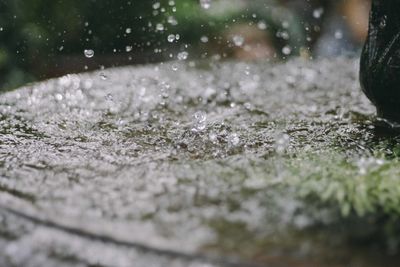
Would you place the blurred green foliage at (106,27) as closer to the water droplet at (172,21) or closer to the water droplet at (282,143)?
the water droplet at (172,21)

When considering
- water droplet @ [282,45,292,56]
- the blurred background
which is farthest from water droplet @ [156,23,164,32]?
water droplet @ [282,45,292,56]

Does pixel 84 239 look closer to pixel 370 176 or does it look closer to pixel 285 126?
pixel 370 176

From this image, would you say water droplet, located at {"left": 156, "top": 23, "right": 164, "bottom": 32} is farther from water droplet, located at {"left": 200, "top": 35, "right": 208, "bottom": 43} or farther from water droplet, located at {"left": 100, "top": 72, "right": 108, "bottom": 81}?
water droplet, located at {"left": 100, "top": 72, "right": 108, "bottom": 81}

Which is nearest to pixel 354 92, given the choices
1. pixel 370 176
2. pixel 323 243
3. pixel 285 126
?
pixel 285 126

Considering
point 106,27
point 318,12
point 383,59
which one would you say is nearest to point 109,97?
point 383,59

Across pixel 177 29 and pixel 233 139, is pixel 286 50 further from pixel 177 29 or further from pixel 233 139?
pixel 233 139

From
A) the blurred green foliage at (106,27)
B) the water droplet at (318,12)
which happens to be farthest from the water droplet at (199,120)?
the water droplet at (318,12)
